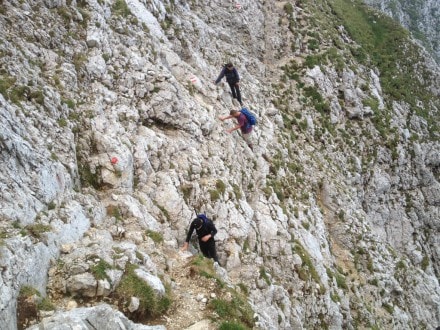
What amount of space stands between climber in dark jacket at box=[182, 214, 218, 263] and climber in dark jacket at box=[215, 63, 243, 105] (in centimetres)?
1363

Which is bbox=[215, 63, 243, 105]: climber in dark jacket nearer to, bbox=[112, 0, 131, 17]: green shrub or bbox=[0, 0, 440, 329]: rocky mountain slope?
bbox=[0, 0, 440, 329]: rocky mountain slope

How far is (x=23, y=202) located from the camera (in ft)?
39.3

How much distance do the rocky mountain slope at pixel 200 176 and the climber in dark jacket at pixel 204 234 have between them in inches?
28.9

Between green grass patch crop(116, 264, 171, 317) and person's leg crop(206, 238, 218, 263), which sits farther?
person's leg crop(206, 238, 218, 263)

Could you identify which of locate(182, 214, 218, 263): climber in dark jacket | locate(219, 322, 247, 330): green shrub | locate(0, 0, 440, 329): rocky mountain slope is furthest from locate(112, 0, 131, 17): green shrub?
locate(219, 322, 247, 330): green shrub

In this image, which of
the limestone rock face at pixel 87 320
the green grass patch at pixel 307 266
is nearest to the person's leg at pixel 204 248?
the limestone rock face at pixel 87 320

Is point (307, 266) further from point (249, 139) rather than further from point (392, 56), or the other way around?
point (392, 56)

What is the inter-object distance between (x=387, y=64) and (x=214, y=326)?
5010cm

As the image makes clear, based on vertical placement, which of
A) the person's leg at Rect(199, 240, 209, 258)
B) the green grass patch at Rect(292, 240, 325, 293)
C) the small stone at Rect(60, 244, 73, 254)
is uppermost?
the small stone at Rect(60, 244, 73, 254)

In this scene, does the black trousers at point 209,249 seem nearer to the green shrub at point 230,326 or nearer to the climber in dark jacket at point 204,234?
the climber in dark jacket at point 204,234

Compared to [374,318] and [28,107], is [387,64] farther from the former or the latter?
[28,107]

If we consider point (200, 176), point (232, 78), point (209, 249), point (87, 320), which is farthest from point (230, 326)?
point (232, 78)

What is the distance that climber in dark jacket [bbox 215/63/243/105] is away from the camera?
90.2ft

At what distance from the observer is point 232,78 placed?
2822 cm
